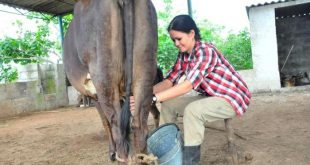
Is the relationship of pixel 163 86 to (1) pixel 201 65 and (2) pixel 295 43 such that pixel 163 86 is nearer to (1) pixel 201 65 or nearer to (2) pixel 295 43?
(1) pixel 201 65

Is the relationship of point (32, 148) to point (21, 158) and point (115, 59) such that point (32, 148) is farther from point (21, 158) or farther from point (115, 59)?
point (115, 59)

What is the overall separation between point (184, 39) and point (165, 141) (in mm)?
891

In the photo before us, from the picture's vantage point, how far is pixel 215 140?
13.5 feet

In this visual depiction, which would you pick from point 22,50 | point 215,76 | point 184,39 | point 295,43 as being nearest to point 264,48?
point 295,43

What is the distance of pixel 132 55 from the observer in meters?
2.28

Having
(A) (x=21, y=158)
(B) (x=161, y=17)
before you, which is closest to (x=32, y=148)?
(A) (x=21, y=158)

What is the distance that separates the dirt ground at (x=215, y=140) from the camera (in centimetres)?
340

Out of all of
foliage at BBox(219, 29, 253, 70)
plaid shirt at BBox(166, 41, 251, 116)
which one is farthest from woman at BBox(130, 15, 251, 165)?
foliage at BBox(219, 29, 253, 70)

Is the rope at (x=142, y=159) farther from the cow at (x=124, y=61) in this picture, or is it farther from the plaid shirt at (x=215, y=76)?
the plaid shirt at (x=215, y=76)

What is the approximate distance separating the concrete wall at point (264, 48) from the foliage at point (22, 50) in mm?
7037

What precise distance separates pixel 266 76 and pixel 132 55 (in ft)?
25.3

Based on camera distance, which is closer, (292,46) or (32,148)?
(32,148)

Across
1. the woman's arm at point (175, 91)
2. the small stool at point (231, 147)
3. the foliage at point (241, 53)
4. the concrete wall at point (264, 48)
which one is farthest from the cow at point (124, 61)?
the foliage at point (241, 53)

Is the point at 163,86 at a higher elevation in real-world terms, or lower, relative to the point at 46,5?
lower
